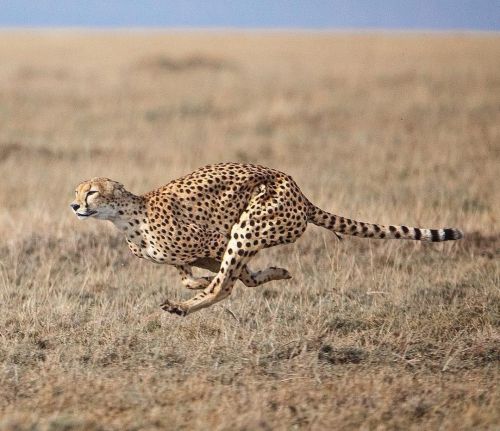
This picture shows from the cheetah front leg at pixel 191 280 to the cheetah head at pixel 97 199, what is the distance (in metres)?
0.58

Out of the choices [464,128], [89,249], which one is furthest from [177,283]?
[464,128]

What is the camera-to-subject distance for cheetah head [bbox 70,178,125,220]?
5.60m

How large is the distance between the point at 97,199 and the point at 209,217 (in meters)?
0.64

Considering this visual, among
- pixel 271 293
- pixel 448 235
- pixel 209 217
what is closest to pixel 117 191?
pixel 209 217

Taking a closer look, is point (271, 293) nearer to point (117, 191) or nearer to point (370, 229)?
point (370, 229)

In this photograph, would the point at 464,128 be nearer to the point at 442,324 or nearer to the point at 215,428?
the point at 442,324

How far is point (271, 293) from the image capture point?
686 centimetres

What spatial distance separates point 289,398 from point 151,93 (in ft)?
56.5

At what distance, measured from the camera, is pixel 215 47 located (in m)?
44.9

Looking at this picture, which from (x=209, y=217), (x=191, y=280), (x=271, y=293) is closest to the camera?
(x=209, y=217)

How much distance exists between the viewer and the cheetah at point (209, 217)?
5.65 meters

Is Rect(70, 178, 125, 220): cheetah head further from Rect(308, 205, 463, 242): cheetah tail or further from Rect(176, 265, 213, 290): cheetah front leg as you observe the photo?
Rect(308, 205, 463, 242): cheetah tail

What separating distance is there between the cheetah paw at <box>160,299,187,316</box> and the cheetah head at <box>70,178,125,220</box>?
1.81ft

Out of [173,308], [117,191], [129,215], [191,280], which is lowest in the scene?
[173,308]
